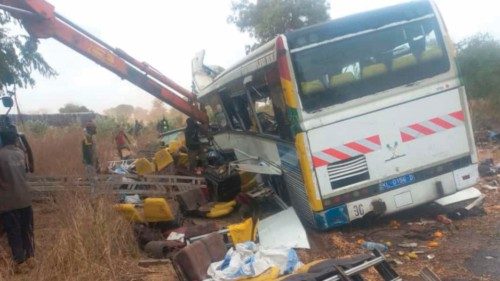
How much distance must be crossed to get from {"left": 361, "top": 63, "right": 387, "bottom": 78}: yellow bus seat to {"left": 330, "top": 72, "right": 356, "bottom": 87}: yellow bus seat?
16 cm

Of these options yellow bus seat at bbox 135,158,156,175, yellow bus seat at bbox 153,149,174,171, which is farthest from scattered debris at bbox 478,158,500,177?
yellow bus seat at bbox 135,158,156,175

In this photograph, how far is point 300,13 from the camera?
25.7m

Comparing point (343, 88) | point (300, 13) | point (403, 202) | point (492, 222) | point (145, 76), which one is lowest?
point (492, 222)

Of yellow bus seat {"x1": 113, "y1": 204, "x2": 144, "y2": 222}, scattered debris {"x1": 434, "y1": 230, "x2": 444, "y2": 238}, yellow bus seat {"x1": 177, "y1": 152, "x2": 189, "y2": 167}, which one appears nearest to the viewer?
scattered debris {"x1": 434, "y1": 230, "x2": 444, "y2": 238}

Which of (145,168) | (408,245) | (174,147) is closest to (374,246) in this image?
(408,245)

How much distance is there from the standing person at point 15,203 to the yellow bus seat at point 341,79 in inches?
159

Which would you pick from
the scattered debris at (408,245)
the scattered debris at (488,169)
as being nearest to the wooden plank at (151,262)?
the scattered debris at (408,245)

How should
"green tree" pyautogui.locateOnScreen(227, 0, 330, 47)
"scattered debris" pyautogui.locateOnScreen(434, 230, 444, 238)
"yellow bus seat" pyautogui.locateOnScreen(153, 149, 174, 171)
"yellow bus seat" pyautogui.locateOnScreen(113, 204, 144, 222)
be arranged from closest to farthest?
A: 1. "scattered debris" pyautogui.locateOnScreen(434, 230, 444, 238)
2. "yellow bus seat" pyautogui.locateOnScreen(113, 204, 144, 222)
3. "yellow bus seat" pyautogui.locateOnScreen(153, 149, 174, 171)
4. "green tree" pyautogui.locateOnScreen(227, 0, 330, 47)

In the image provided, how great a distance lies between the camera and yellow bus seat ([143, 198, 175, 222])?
6.52m

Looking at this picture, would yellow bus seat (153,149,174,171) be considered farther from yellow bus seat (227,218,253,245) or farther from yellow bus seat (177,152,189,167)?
yellow bus seat (227,218,253,245)

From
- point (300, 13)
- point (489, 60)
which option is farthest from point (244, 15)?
point (489, 60)

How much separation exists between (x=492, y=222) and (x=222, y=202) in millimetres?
4450

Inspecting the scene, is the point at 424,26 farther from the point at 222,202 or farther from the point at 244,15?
the point at 244,15

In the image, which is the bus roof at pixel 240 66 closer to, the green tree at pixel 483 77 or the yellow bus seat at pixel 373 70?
the yellow bus seat at pixel 373 70
